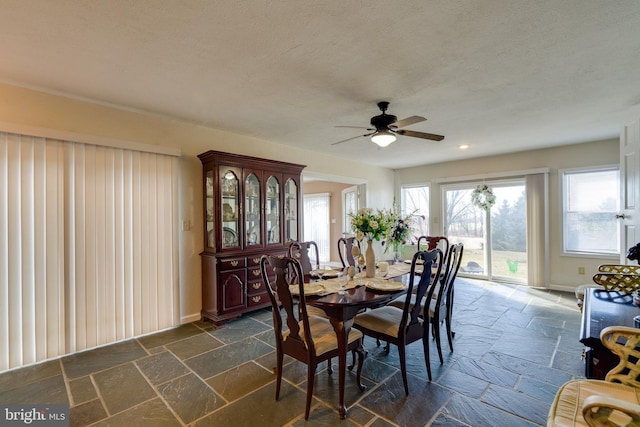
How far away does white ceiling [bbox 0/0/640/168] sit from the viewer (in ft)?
5.50

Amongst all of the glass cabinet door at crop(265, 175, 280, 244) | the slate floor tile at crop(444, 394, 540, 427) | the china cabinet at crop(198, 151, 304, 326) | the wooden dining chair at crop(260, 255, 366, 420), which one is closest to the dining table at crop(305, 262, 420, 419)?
the wooden dining chair at crop(260, 255, 366, 420)

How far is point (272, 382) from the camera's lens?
2311 mm

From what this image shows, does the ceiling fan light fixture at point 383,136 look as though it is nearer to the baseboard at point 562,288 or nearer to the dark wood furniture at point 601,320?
the dark wood furniture at point 601,320

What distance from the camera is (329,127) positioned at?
3.82 m

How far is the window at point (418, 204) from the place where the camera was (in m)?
6.65

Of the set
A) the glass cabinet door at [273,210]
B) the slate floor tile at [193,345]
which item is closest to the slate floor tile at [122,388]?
the slate floor tile at [193,345]

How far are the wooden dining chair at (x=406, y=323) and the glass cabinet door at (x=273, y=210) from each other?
207cm

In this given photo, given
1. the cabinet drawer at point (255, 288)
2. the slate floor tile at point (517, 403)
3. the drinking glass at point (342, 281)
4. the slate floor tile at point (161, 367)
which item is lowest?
the slate floor tile at point (517, 403)

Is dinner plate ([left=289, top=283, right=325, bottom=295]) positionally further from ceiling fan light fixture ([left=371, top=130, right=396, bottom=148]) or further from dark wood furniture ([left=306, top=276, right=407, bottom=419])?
ceiling fan light fixture ([left=371, top=130, right=396, bottom=148])

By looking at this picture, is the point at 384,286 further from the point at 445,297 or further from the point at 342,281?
the point at 445,297

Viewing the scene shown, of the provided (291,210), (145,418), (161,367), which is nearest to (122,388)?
(161,367)

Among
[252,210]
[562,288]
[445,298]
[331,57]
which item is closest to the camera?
[331,57]

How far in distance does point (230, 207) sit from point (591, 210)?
18.7 feet

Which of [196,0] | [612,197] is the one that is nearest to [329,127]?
[196,0]
